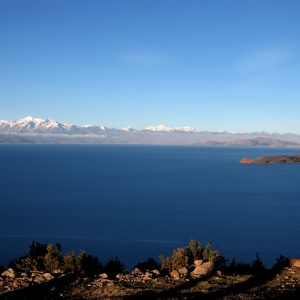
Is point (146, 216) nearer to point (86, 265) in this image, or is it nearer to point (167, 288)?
point (86, 265)

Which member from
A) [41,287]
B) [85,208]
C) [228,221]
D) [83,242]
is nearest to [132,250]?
[83,242]

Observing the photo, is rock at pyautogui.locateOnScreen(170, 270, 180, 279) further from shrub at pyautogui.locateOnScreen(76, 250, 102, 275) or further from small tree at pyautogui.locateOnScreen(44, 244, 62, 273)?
small tree at pyautogui.locateOnScreen(44, 244, 62, 273)

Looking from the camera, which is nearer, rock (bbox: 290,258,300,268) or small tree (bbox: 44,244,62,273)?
small tree (bbox: 44,244,62,273)

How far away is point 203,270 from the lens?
1367 centimetres

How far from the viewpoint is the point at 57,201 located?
67.9 meters

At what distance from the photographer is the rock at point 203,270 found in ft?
44.4

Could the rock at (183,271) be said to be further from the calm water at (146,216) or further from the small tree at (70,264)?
the calm water at (146,216)

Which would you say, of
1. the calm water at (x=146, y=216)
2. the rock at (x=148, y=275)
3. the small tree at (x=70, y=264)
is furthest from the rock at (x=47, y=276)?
the calm water at (x=146, y=216)

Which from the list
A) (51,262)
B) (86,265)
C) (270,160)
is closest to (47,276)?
(51,262)

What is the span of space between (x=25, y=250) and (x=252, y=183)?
7541cm

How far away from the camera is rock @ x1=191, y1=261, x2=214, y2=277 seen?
44.4 feet

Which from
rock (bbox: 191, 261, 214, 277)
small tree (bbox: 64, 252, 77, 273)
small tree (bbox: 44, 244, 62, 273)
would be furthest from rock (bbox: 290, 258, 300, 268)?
small tree (bbox: 44, 244, 62, 273)

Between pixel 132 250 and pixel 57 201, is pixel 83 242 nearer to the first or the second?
pixel 132 250

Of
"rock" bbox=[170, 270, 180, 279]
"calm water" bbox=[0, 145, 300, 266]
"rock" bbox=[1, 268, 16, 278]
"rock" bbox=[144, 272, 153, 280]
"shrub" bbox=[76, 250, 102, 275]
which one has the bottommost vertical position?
"calm water" bbox=[0, 145, 300, 266]
